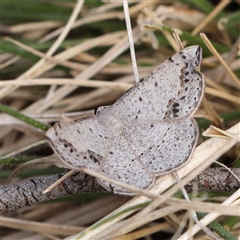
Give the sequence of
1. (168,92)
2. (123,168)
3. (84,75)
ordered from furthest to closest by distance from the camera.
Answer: (84,75), (168,92), (123,168)

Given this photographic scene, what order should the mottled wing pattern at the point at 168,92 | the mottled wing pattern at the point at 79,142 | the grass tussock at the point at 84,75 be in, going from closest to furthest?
the mottled wing pattern at the point at 79,142 < the mottled wing pattern at the point at 168,92 < the grass tussock at the point at 84,75

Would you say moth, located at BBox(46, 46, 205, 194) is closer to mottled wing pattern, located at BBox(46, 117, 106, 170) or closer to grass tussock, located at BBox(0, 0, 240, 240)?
mottled wing pattern, located at BBox(46, 117, 106, 170)

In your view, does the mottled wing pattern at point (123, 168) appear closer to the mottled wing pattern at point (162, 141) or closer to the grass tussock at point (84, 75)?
the mottled wing pattern at point (162, 141)

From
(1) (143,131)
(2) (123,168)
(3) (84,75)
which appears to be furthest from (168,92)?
(3) (84,75)

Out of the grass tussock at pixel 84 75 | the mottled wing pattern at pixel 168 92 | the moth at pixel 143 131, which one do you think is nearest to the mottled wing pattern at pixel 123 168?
the moth at pixel 143 131

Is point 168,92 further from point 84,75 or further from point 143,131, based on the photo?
point 84,75

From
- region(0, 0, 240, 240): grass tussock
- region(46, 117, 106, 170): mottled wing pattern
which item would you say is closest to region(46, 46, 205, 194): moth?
region(46, 117, 106, 170): mottled wing pattern

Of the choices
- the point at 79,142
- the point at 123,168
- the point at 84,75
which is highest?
the point at 84,75

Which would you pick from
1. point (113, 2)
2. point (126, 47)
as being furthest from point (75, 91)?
point (113, 2)
